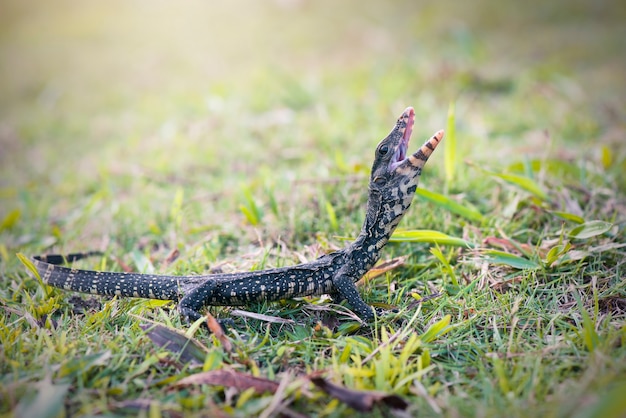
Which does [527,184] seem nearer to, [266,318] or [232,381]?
[266,318]

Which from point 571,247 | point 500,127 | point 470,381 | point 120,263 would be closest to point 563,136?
point 500,127

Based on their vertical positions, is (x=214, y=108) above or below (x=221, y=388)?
above

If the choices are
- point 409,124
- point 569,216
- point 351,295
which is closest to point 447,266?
point 351,295

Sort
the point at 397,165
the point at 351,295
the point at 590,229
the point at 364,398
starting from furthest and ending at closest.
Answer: the point at 590,229 < the point at 397,165 < the point at 351,295 < the point at 364,398

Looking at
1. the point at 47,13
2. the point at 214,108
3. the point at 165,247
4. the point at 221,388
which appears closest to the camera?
the point at 221,388

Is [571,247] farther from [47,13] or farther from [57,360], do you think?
[47,13]

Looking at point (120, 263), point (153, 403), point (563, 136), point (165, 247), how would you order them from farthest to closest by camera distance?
point (563, 136)
point (165, 247)
point (120, 263)
point (153, 403)

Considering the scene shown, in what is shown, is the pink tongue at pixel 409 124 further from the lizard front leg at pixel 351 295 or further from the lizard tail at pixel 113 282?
the lizard tail at pixel 113 282

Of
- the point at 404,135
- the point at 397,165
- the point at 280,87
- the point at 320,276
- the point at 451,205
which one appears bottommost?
the point at 320,276
